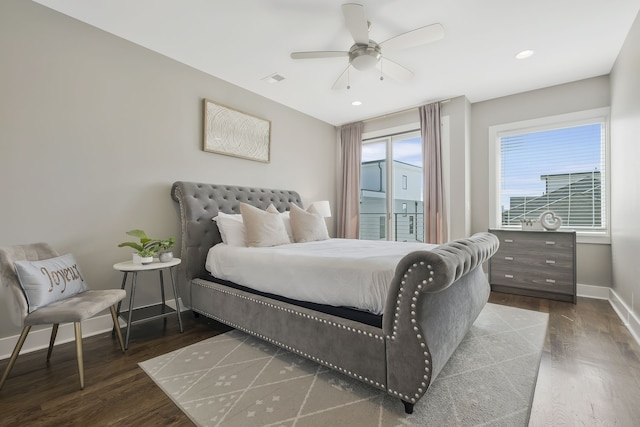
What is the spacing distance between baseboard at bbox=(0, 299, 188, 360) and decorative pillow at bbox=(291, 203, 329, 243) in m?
1.86

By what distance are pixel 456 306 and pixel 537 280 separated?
249 cm

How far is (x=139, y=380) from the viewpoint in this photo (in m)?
1.81

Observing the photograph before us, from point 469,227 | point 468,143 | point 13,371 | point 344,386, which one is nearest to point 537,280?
point 469,227

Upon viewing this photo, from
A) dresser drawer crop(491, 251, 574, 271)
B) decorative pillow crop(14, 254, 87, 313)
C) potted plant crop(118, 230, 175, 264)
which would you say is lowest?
dresser drawer crop(491, 251, 574, 271)

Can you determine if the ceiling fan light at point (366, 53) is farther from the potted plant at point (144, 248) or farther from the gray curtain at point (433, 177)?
the potted plant at point (144, 248)

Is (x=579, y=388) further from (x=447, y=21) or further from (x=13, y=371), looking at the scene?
(x=13, y=371)

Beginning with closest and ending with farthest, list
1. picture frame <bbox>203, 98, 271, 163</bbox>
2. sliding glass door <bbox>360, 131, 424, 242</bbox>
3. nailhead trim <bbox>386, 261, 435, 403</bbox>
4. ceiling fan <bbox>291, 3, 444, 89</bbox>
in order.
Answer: nailhead trim <bbox>386, 261, 435, 403</bbox> → ceiling fan <bbox>291, 3, 444, 89</bbox> → picture frame <bbox>203, 98, 271, 163</bbox> → sliding glass door <bbox>360, 131, 424, 242</bbox>

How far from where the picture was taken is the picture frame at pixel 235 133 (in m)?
3.35

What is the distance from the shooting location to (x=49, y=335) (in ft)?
7.47

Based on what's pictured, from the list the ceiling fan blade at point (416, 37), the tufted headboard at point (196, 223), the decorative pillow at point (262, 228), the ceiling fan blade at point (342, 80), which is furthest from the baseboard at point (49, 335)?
the ceiling fan blade at point (416, 37)

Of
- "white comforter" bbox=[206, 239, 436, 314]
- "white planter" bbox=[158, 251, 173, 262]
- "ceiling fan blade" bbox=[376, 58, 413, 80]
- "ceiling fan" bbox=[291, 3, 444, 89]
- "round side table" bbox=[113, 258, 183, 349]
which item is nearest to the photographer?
"white comforter" bbox=[206, 239, 436, 314]

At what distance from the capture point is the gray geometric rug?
1.46 metres

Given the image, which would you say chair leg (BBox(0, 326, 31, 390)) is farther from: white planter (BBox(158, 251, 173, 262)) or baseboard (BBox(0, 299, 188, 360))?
white planter (BBox(158, 251, 173, 262))

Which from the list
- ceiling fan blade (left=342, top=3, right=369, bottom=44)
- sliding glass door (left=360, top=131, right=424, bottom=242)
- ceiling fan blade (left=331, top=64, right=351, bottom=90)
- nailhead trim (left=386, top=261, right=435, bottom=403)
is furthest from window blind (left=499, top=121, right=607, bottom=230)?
nailhead trim (left=386, top=261, right=435, bottom=403)
